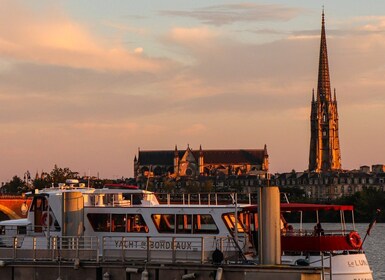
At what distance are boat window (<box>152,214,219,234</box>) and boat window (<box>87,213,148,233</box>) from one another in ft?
1.96

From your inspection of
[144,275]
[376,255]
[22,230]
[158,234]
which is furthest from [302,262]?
[376,255]

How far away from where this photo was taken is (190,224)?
130 ft

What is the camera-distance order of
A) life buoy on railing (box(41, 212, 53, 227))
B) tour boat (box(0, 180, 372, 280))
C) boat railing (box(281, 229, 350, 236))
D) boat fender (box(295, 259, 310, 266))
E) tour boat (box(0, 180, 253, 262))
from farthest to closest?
life buoy on railing (box(41, 212, 53, 227)) → boat railing (box(281, 229, 350, 236)) → tour boat (box(0, 180, 253, 262)) → tour boat (box(0, 180, 372, 280)) → boat fender (box(295, 259, 310, 266))

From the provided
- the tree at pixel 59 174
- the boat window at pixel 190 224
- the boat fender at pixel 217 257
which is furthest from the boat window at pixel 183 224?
the tree at pixel 59 174

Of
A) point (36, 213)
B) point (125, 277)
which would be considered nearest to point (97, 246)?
point (125, 277)

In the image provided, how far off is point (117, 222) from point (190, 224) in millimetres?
2468

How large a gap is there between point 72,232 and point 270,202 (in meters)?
7.97

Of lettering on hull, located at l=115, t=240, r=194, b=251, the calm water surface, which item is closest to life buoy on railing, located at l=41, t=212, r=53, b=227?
lettering on hull, located at l=115, t=240, r=194, b=251

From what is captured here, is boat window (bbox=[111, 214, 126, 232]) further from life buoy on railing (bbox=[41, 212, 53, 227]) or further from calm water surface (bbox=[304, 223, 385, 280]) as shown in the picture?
calm water surface (bbox=[304, 223, 385, 280])

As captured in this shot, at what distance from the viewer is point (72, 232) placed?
39.7 metres

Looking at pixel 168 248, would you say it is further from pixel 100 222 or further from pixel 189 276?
pixel 189 276

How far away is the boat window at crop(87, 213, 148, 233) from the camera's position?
4025cm

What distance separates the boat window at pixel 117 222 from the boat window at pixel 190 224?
0.60m

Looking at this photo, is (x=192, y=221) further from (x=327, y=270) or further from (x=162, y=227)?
(x=327, y=270)
